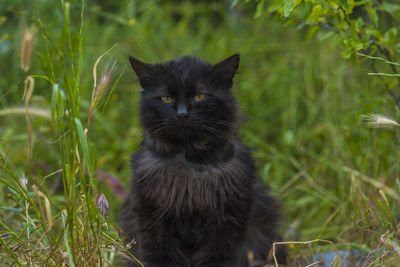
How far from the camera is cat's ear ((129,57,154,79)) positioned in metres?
2.24

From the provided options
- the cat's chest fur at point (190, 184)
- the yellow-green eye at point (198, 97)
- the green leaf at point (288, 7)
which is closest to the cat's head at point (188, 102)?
the yellow-green eye at point (198, 97)

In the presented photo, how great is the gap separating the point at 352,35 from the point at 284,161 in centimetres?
190

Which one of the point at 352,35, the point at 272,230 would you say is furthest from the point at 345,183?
the point at 352,35

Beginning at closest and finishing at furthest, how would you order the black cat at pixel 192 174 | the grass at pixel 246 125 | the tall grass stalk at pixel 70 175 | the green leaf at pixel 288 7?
the tall grass stalk at pixel 70 175 < the green leaf at pixel 288 7 < the black cat at pixel 192 174 < the grass at pixel 246 125

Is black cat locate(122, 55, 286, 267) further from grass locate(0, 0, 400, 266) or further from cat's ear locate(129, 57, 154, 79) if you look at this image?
grass locate(0, 0, 400, 266)

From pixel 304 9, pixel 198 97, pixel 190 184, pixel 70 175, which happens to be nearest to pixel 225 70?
pixel 198 97

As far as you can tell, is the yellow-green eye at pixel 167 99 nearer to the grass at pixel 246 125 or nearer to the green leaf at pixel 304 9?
the grass at pixel 246 125

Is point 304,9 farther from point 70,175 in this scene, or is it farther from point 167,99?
point 70,175

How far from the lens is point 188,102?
2164mm

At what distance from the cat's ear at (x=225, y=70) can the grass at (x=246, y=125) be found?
456 mm

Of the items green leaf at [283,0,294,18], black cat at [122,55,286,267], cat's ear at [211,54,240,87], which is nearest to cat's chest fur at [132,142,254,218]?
black cat at [122,55,286,267]

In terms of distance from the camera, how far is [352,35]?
2295 millimetres

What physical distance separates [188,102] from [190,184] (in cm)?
39

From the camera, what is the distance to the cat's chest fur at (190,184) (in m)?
2.16
